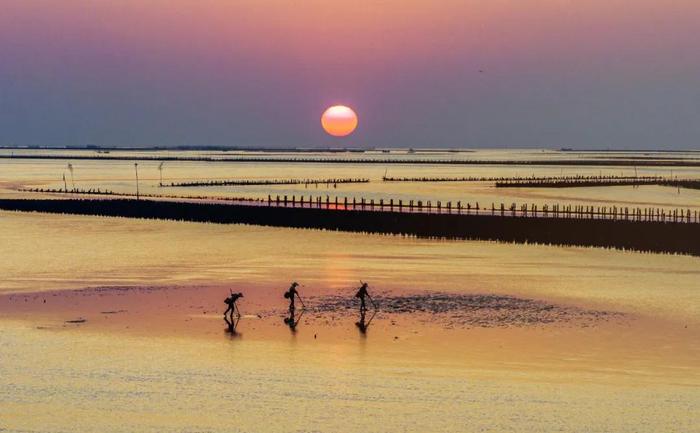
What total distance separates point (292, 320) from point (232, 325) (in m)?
2.42

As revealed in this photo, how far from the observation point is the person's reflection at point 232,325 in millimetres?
37562

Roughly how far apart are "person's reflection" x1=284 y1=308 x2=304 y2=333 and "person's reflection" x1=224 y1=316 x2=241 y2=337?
6.27 ft

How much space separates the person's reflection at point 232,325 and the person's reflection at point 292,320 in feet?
6.27

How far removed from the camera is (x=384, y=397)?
2878cm

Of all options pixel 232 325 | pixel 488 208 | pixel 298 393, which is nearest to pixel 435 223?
pixel 488 208

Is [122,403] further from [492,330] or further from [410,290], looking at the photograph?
[410,290]

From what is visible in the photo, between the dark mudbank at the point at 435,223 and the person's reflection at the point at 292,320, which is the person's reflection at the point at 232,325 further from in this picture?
the dark mudbank at the point at 435,223

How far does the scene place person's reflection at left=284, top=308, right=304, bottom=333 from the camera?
127ft

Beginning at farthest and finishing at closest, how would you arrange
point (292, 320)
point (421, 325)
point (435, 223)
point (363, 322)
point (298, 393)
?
1. point (435, 223)
2. point (292, 320)
3. point (363, 322)
4. point (421, 325)
5. point (298, 393)

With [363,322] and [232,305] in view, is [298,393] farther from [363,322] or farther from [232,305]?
[232,305]

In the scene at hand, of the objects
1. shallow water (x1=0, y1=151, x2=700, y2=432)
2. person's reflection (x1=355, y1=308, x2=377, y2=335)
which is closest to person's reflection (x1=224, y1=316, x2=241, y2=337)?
shallow water (x1=0, y1=151, x2=700, y2=432)

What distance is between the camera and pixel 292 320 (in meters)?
40.1

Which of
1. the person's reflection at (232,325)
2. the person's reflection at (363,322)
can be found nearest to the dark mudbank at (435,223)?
the person's reflection at (363,322)

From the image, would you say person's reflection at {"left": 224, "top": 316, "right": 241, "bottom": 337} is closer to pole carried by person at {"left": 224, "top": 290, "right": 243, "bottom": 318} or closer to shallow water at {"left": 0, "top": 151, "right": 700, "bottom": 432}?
pole carried by person at {"left": 224, "top": 290, "right": 243, "bottom": 318}
